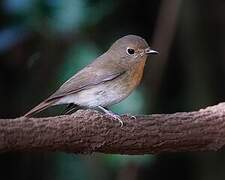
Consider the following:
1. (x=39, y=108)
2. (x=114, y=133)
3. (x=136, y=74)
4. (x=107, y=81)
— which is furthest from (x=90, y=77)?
(x=114, y=133)

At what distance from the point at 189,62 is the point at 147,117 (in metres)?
1.79

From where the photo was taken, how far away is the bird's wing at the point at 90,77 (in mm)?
4208

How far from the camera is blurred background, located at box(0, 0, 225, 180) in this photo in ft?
16.4

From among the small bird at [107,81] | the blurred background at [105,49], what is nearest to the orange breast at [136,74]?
the small bird at [107,81]

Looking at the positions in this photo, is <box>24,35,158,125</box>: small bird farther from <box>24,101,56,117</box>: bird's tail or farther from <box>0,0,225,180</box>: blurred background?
<box>0,0,225,180</box>: blurred background

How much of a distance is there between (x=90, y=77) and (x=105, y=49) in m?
0.99

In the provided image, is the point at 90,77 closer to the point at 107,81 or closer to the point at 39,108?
the point at 107,81

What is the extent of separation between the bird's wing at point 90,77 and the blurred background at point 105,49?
0.50 metres

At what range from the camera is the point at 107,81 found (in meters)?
4.27

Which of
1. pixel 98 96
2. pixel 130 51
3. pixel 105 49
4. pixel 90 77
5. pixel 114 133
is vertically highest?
pixel 105 49

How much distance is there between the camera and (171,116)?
3730mm

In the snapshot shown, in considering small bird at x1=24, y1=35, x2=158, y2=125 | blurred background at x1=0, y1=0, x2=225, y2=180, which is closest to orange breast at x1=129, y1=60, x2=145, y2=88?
small bird at x1=24, y1=35, x2=158, y2=125

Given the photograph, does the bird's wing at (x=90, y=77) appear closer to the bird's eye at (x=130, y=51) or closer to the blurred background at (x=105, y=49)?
the bird's eye at (x=130, y=51)

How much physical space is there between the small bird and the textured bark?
470mm
